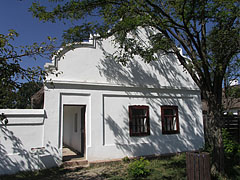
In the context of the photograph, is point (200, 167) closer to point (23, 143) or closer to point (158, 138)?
point (158, 138)

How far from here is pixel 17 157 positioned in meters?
7.50

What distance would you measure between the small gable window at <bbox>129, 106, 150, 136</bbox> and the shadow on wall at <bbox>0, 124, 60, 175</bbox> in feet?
13.5

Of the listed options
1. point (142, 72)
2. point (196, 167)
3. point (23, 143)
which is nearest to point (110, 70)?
point (142, 72)

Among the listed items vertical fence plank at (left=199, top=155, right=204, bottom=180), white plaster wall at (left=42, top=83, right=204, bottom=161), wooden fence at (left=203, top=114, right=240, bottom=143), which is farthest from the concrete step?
wooden fence at (left=203, top=114, right=240, bottom=143)

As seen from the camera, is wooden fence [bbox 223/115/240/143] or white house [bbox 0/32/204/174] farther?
wooden fence [bbox 223/115/240/143]

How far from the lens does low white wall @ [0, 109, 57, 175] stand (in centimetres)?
741

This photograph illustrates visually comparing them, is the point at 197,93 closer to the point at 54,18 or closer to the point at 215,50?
the point at 215,50

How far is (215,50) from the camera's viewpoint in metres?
7.60

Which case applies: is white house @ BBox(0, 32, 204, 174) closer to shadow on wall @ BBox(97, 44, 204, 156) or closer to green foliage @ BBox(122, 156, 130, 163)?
shadow on wall @ BBox(97, 44, 204, 156)

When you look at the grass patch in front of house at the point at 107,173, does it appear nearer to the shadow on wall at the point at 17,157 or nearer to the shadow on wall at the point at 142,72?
the shadow on wall at the point at 17,157

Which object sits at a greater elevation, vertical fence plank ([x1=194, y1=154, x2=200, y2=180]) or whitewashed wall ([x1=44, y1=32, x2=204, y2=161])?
whitewashed wall ([x1=44, y1=32, x2=204, y2=161])

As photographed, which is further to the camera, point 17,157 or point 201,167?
point 17,157

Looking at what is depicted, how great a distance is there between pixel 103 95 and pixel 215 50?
5.20 meters

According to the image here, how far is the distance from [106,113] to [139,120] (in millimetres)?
1926
